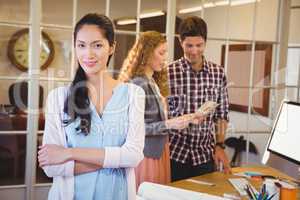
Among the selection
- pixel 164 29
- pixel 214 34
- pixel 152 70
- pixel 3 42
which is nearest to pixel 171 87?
pixel 152 70

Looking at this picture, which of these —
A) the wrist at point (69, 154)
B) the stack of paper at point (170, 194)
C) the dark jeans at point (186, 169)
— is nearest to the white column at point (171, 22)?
the dark jeans at point (186, 169)

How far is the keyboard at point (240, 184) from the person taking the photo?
1.82 metres

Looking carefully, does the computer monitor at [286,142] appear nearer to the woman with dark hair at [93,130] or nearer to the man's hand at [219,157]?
the man's hand at [219,157]

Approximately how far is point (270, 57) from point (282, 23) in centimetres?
34

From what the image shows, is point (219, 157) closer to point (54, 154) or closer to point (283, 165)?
point (283, 165)

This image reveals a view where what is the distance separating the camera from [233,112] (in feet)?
11.2

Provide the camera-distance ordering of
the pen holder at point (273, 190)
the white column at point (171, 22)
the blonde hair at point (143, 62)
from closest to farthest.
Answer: the pen holder at point (273, 190)
the blonde hair at point (143, 62)
the white column at point (171, 22)

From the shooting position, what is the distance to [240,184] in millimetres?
1959

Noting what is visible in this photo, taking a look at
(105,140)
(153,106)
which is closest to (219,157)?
(153,106)

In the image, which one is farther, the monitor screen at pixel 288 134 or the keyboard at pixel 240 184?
the monitor screen at pixel 288 134

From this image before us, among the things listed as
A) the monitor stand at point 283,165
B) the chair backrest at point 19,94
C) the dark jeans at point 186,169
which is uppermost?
the chair backrest at point 19,94

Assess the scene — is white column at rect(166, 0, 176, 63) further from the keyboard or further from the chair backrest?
the keyboard

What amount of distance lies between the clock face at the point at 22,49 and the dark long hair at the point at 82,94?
1088mm

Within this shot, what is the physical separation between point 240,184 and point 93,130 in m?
0.84
